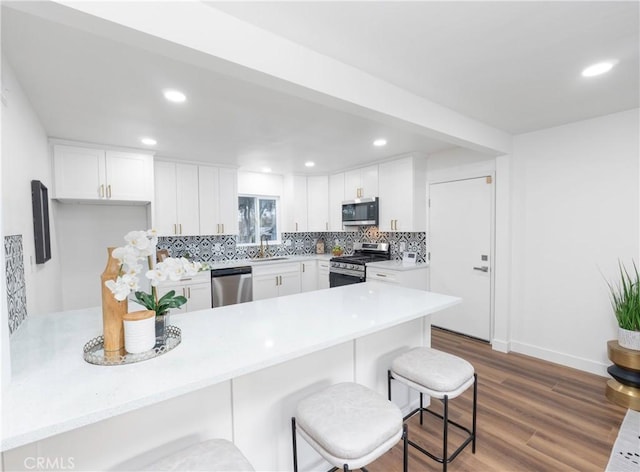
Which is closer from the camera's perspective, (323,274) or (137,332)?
(137,332)

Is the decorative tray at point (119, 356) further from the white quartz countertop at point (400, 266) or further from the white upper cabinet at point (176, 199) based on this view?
the white quartz countertop at point (400, 266)

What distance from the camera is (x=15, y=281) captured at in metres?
1.58

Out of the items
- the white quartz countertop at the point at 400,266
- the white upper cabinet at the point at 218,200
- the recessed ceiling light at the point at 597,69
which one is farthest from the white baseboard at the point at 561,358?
the white upper cabinet at the point at 218,200

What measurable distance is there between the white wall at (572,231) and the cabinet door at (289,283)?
9.72ft

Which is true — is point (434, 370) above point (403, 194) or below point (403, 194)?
below

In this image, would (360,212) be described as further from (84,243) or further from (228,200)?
(84,243)

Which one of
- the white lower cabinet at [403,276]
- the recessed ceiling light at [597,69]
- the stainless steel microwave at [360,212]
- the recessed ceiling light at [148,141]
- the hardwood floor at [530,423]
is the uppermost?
the recessed ceiling light at [597,69]

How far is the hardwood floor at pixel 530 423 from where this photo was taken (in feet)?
6.00

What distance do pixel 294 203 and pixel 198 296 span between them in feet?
7.17

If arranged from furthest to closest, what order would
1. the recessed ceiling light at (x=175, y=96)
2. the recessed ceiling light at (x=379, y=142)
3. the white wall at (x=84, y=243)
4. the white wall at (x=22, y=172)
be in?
the white wall at (x=84, y=243), the recessed ceiling light at (x=379, y=142), the recessed ceiling light at (x=175, y=96), the white wall at (x=22, y=172)

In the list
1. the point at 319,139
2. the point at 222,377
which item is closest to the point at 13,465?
the point at 222,377

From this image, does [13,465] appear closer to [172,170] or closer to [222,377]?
[222,377]

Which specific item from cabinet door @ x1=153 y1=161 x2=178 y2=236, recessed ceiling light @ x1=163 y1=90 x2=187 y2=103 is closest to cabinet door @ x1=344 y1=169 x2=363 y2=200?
cabinet door @ x1=153 y1=161 x2=178 y2=236

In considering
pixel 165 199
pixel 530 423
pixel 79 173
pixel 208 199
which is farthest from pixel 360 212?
pixel 79 173
